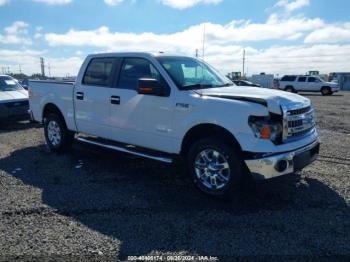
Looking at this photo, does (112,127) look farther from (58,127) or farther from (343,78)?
Result: (343,78)

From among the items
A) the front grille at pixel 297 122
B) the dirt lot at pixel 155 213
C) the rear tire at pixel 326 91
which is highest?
the front grille at pixel 297 122

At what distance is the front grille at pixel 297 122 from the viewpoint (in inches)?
185

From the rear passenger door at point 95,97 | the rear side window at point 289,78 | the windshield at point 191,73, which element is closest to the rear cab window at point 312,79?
the rear side window at point 289,78

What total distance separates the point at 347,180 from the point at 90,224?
3.91 metres

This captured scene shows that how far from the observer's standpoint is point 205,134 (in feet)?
17.0

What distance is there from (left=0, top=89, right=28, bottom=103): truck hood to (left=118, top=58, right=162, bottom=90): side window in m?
6.73

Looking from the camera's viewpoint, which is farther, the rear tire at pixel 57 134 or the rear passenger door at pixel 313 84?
the rear passenger door at pixel 313 84

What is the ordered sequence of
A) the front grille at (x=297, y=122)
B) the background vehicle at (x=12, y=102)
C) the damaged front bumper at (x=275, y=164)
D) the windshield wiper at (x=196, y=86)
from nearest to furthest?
the damaged front bumper at (x=275, y=164), the front grille at (x=297, y=122), the windshield wiper at (x=196, y=86), the background vehicle at (x=12, y=102)

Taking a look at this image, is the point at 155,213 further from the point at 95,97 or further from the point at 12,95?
the point at 12,95

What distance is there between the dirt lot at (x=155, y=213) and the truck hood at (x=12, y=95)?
16.9 ft

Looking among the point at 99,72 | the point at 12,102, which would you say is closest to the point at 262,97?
the point at 99,72

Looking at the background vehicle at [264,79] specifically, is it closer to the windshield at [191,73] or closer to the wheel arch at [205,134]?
the windshield at [191,73]

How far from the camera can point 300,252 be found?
3.62 metres

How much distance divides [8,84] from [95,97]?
295 inches
